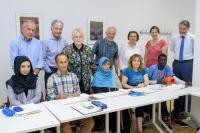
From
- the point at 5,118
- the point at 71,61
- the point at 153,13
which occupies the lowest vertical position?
the point at 5,118

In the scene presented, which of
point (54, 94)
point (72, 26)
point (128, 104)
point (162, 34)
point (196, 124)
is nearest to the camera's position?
point (128, 104)

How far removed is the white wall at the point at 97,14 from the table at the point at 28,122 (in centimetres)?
209

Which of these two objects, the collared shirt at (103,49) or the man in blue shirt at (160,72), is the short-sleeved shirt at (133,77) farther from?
the collared shirt at (103,49)

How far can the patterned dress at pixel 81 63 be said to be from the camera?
3367 mm

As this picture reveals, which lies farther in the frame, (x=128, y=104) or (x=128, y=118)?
(x=128, y=118)

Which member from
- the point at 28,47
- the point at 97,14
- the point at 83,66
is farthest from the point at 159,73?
the point at 28,47

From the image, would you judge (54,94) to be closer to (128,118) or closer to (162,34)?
(128,118)

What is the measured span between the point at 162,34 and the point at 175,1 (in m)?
0.98

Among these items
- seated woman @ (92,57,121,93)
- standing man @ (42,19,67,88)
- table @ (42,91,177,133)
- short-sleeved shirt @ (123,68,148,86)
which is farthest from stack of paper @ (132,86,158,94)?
standing man @ (42,19,67,88)

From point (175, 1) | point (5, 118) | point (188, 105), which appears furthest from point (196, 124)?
point (175, 1)

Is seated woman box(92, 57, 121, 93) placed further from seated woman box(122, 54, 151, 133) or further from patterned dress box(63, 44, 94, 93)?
seated woman box(122, 54, 151, 133)

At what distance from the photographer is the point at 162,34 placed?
624cm

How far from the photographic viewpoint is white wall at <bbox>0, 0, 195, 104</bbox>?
13.2 ft

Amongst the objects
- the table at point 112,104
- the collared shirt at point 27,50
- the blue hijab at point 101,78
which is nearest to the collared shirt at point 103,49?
the blue hijab at point 101,78
